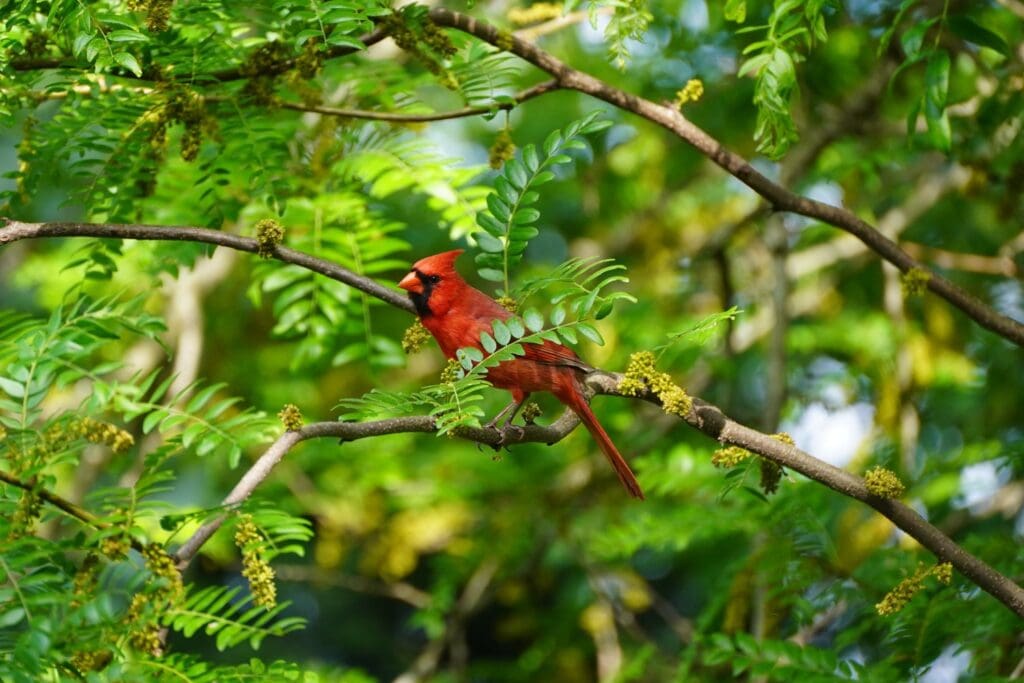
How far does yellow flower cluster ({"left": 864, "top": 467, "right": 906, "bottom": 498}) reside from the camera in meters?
2.06

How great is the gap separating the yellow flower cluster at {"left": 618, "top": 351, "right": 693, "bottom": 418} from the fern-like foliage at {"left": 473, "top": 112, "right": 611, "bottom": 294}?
1.01 feet

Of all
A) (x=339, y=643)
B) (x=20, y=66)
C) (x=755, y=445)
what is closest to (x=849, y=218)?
(x=755, y=445)

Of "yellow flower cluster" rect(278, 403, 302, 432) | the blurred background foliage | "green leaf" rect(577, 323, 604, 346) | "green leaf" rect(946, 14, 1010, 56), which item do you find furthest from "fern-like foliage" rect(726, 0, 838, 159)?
"yellow flower cluster" rect(278, 403, 302, 432)

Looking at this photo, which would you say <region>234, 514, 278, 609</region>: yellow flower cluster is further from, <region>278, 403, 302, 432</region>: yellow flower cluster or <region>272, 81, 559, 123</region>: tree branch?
<region>272, 81, 559, 123</region>: tree branch

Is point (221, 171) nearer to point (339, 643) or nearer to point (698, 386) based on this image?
point (698, 386)

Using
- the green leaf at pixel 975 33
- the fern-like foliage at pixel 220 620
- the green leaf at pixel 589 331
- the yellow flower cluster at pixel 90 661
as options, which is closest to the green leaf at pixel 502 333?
the green leaf at pixel 589 331

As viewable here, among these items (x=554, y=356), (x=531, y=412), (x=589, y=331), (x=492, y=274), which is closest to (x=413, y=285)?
(x=554, y=356)

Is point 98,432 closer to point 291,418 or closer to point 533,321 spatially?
point 291,418

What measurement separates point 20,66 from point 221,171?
534 mm

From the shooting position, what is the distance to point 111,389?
2.03 m

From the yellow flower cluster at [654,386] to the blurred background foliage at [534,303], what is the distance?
161mm

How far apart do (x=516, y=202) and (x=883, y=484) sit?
2.74 ft

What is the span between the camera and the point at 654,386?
82.0 inches

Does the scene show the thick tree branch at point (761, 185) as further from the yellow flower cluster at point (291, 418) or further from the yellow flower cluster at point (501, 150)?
the yellow flower cluster at point (291, 418)
